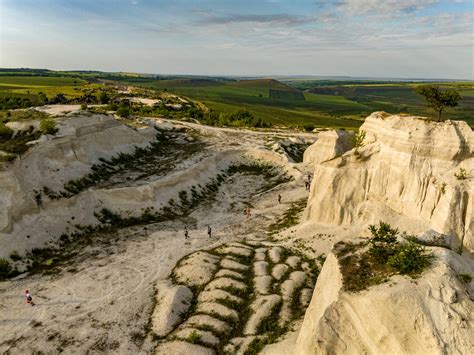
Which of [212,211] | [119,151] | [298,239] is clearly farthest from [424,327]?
[119,151]

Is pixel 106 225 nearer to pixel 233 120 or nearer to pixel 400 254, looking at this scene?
pixel 400 254

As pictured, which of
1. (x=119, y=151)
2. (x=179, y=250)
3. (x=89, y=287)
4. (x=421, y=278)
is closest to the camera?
(x=421, y=278)

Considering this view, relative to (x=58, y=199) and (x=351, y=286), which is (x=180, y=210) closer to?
(x=58, y=199)

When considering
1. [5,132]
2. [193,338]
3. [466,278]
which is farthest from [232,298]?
[5,132]

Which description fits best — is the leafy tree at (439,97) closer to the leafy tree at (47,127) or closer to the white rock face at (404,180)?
the white rock face at (404,180)

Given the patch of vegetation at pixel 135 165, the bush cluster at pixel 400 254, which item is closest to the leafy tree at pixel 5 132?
the patch of vegetation at pixel 135 165

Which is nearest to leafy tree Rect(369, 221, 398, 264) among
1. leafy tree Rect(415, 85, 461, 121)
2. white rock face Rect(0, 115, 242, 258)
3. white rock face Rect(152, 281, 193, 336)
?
white rock face Rect(152, 281, 193, 336)

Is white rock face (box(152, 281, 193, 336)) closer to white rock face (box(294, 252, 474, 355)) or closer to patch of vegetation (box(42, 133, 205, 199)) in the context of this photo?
white rock face (box(294, 252, 474, 355))

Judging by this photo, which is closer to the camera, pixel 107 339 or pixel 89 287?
pixel 107 339
